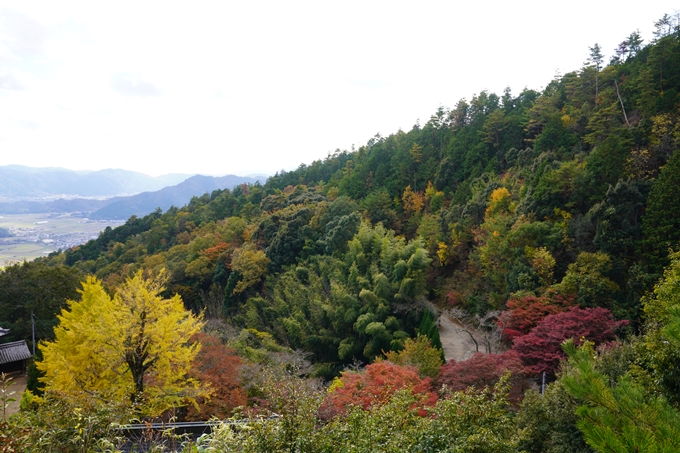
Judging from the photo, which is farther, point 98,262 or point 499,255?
point 98,262

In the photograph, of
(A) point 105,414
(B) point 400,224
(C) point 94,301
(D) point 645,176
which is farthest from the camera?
(B) point 400,224

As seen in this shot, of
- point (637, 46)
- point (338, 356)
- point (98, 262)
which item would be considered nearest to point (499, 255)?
point (338, 356)

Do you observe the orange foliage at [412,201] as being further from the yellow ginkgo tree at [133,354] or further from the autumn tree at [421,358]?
the yellow ginkgo tree at [133,354]

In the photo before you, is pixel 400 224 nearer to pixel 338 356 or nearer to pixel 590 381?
pixel 338 356

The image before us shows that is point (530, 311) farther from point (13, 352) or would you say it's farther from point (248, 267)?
point (13, 352)

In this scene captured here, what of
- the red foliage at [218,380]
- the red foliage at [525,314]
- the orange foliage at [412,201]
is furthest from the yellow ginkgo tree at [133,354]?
the orange foliage at [412,201]

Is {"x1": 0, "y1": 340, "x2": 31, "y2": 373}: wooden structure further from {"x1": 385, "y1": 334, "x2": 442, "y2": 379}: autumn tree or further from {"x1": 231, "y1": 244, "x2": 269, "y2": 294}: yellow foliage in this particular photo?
{"x1": 385, "y1": 334, "x2": 442, "y2": 379}: autumn tree

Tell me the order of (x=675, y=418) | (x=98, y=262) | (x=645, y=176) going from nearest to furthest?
(x=675, y=418), (x=645, y=176), (x=98, y=262)

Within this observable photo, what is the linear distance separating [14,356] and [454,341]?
20.8 metres

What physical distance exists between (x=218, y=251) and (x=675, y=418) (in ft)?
98.8

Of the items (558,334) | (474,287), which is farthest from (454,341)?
(558,334)

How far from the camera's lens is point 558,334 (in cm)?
1198

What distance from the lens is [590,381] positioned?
337 cm

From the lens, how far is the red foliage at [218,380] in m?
10.6
